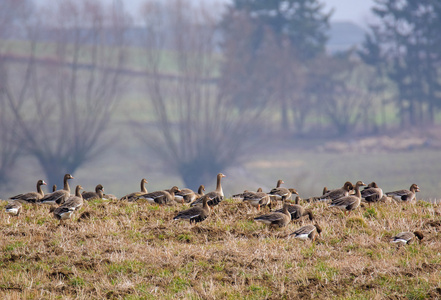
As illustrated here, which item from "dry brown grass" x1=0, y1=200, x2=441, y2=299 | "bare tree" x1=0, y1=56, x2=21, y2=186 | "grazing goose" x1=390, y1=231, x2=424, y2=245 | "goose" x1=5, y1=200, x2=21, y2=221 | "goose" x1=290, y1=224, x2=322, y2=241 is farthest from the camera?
"bare tree" x1=0, y1=56, x2=21, y2=186

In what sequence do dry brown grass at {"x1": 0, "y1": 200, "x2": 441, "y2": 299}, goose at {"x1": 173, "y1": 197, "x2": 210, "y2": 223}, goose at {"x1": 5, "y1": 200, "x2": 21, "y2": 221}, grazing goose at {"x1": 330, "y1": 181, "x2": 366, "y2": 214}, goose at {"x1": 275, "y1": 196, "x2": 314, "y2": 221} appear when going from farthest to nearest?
grazing goose at {"x1": 330, "y1": 181, "x2": 366, "y2": 214} < goose at {"x1": 5, "y1": 200, "x2": 21, "y2": 221} < goose at {"x1": 275, "y1": 196, "x2": 314, "y2": 221} < goose at {"x1": 173, "y1": 197, "x2": 210, "y2": 223} < dry brown grass at {"x1": 0, "y1": 200, "x2": 441, "y2": 299}

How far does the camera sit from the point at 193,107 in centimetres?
8106

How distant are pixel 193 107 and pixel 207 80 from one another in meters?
4.27

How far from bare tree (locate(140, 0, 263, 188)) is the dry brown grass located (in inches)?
2564

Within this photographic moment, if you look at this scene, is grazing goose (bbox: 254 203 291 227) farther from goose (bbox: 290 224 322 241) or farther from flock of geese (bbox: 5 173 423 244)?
goose (bbox: 290 224 322 241)

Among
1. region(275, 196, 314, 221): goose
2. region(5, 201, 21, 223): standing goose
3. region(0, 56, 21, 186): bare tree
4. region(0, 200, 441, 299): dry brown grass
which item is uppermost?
region(5, 201, 21, 223): standing goose

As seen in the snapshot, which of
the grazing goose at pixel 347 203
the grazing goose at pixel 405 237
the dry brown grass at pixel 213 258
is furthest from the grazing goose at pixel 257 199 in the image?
the grazing goose at pixel 405 237

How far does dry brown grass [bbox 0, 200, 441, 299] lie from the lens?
910cm

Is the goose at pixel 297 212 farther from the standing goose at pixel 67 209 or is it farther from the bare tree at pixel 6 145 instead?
the bare tree at pixel 6 145

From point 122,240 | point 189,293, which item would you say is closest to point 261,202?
point 122,240

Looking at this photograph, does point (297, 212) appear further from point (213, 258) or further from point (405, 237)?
point (213, 258)

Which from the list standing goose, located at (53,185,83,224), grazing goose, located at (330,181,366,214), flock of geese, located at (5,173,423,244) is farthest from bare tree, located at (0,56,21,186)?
grazing goose, located at (330,181,366,214)

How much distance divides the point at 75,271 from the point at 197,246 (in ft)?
8.05

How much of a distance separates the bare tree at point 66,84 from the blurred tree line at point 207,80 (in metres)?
0.21
